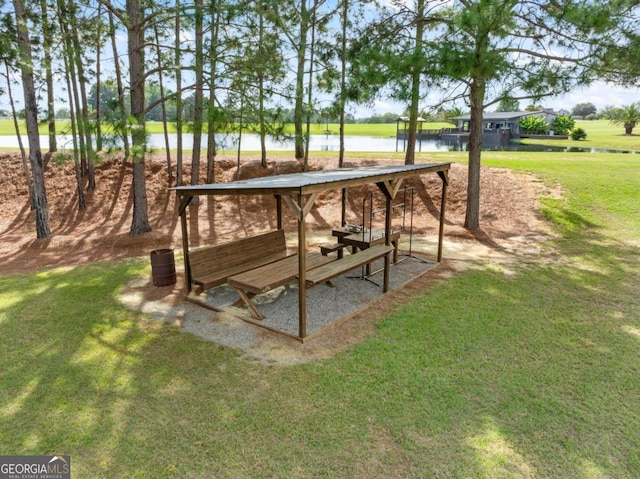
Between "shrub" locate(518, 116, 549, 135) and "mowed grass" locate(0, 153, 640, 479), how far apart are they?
4771 centimetres

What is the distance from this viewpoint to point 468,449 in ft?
11.0

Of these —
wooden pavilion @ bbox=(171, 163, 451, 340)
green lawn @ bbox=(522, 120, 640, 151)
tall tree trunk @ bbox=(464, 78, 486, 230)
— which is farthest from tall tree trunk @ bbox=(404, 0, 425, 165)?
green lawn @ bbox=(522, 120, 640, 151)

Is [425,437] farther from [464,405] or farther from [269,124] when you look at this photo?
[269,124]

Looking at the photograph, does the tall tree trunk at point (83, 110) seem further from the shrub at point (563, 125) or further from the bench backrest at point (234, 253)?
the shrub at point (563, 125)

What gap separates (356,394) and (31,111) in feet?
35.1

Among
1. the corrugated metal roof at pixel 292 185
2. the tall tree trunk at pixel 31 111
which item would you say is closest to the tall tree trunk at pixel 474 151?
the corrugated metal roof at pixel 292 185

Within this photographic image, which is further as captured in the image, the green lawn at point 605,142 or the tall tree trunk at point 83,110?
the green lawn at point 605,142

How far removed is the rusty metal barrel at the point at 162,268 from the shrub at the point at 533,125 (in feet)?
168

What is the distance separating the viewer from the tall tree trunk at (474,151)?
31.7 ft

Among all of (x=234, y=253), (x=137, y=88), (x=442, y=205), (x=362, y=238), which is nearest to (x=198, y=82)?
(x=137, y=88)

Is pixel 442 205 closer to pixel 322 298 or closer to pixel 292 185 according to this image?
pixel 322 298

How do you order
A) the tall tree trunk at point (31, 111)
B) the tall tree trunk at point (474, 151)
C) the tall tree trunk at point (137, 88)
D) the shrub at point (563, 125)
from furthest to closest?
the shrub at point (563, 125) → the tall tree trunk at point (474, 151) → the tall tree trunk at point (31, 111) → the tall tree trunk at point (137, 88)

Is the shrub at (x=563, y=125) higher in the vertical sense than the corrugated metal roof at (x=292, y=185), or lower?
higher

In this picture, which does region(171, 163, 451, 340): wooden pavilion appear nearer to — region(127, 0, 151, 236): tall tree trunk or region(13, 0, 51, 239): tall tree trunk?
region(127, 0, 151, 236): tall tree trunk
